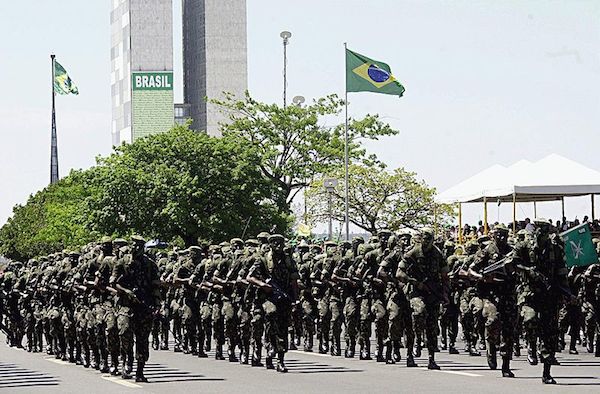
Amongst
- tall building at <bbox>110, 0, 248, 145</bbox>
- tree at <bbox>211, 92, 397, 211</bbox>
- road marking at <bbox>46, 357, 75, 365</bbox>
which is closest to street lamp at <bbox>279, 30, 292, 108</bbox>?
tree at <bbox>211, 92, 397, 211</bbox>

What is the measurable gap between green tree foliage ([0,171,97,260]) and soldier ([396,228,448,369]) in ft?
145

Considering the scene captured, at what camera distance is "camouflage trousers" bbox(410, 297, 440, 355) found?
19109 millimetres

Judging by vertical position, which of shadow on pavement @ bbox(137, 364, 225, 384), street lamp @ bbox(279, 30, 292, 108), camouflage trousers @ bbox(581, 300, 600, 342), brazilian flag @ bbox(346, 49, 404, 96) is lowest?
shadow on pavement @ bbox(137, 364, 225, 384)

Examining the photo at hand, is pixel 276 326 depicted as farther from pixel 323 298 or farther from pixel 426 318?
pixel 323 298

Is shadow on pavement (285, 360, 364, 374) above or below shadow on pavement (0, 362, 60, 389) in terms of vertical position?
above

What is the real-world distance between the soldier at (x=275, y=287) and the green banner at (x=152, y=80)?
322 feet

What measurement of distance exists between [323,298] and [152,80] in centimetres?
9528

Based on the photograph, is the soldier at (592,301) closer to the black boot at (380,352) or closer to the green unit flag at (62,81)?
the black boot at (380,352)

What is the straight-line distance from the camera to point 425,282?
19188mm

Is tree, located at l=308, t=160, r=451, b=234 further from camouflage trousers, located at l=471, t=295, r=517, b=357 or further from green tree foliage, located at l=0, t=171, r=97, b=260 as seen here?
camouflage trousers, located at l=471, t=295, r=517, b=357

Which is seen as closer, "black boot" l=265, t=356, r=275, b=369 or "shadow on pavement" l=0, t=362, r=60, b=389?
"shadow on pavement" l=0, t=362, r=60, b=389

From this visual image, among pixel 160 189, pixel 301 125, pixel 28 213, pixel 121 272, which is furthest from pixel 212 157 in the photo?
pixel 121 272

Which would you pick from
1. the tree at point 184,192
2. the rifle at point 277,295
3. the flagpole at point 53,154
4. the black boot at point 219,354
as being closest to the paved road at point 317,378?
the black boot at point 219,354

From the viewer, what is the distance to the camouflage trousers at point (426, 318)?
19109 mm
